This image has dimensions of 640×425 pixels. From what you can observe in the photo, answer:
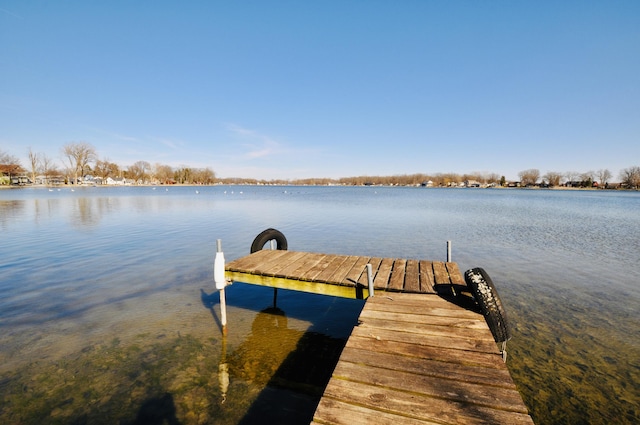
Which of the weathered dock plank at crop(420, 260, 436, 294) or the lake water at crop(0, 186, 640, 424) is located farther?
the weathered dock plank at crop(420, 260, 436, 294)

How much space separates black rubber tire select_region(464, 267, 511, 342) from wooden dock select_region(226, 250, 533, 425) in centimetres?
21

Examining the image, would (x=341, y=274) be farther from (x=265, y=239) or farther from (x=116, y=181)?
(x=116, y=181)

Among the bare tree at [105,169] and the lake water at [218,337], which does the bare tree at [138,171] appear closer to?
the bare tree at [105,169]

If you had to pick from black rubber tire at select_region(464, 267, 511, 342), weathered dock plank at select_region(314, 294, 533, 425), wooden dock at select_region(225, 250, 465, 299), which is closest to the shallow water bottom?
wooden dock at select_region(225, 250, 465, 299)

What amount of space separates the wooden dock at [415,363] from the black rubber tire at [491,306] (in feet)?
0.69

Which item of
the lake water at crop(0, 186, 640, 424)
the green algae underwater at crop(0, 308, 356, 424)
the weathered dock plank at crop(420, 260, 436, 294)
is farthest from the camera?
the weathered dock plank at crop(420, 260, 436, 294)

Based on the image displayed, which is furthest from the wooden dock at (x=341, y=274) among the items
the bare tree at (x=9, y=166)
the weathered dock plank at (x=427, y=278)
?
the bare tree at (x=9, y=166)

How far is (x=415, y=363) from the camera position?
362 cm

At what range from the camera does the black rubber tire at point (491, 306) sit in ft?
16.2

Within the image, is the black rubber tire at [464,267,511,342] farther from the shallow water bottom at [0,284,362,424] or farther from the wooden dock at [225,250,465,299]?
the shallow water bottom at [0,284,362,424]

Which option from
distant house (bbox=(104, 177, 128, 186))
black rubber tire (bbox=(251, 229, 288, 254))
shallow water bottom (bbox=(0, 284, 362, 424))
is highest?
distant house (bbox=(104, 177, 128, 186))

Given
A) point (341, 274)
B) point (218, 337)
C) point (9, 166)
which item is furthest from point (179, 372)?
point (9, 166)

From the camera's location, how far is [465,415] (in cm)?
268

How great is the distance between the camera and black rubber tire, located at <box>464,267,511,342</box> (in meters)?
4.95
